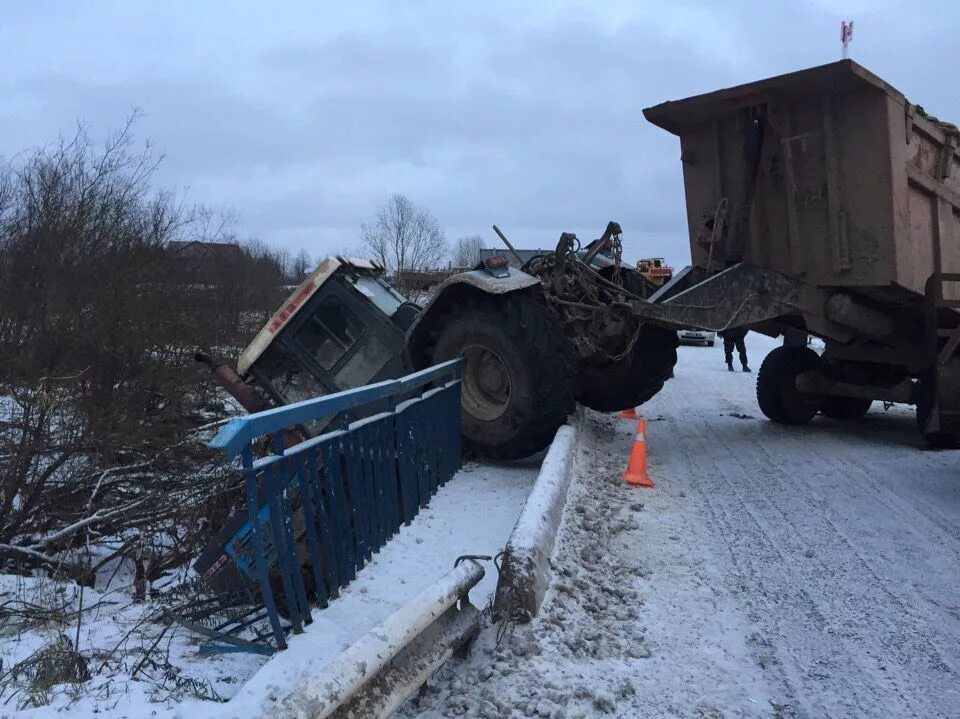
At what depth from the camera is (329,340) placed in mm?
7367

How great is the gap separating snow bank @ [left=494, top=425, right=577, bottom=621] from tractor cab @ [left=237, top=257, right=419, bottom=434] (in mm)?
2665

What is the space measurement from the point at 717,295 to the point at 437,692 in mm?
5380

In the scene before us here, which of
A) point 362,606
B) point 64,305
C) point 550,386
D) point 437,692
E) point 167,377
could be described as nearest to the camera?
point 437,692

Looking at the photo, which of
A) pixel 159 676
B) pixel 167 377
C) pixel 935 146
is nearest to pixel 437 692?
pixel 159 676

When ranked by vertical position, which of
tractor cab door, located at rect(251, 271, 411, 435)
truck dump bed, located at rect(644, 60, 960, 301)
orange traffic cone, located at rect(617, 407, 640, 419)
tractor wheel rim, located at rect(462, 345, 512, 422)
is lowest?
orange traffic cone, located at rect(617, 407, 640, 419)

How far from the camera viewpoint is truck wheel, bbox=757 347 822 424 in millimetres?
→ 8938

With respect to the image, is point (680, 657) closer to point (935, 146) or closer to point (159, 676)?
point (159, 676)

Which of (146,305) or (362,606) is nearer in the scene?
(362,606)

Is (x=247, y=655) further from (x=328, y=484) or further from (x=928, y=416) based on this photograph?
(x=928, y=416)

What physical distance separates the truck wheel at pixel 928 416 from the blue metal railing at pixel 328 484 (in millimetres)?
4225

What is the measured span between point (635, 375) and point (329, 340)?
3.13m

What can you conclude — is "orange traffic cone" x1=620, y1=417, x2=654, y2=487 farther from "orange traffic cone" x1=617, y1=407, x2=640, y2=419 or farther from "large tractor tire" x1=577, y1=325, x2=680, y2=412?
"orange traffic cone" x1=617, y1=407, x2=640, y2=419

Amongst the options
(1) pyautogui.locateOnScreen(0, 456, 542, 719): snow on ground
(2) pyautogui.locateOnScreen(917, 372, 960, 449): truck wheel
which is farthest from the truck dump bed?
(1) pyautogui.locateOnScreen(0, 456, 542, 719): snow on ground

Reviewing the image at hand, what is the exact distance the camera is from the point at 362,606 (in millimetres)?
3818
